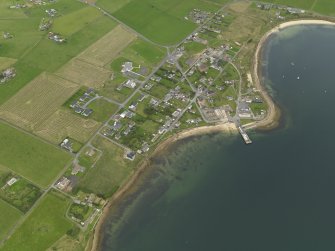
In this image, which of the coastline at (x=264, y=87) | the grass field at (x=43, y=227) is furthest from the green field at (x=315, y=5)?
the grass field at (x=43, y=227)

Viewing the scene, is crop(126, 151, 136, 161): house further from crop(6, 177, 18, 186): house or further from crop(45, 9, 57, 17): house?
crop(45, 9, 57, 17): house

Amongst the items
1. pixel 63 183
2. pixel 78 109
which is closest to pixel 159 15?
pixel 78 109

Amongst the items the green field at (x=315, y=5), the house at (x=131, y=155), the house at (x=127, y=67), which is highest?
the green field at (x=315, y=5)

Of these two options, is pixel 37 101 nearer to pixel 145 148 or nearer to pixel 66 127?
pixel 66 127

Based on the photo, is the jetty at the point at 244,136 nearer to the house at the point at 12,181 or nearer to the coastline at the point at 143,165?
the coastline at the point at 143,165

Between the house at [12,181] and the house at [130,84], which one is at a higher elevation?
the house at [130,84]

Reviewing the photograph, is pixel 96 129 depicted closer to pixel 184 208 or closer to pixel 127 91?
pixel 127 91
